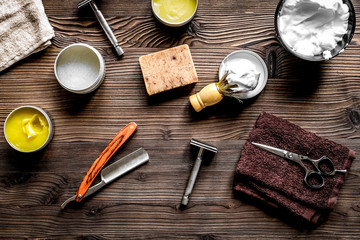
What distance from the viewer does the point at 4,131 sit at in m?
0.92

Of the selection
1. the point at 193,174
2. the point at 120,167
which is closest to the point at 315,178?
the point at 193,174

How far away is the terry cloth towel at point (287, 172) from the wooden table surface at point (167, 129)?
4cm

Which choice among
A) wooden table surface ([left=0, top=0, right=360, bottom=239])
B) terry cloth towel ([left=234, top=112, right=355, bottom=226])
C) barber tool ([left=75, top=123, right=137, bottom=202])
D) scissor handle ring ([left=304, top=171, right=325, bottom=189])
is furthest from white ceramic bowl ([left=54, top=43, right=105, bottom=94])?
scissor handle ring ([left=304, top=171, right=325, bottom=189])

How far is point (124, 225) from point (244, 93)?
559 millimetres

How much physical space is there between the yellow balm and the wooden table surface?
0.05m

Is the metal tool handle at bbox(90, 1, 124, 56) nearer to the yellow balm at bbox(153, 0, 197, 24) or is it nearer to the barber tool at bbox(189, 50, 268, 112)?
the yellow balm at bbox(153, 0, 197, 24)

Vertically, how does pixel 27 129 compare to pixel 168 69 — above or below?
below

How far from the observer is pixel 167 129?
0.98 m

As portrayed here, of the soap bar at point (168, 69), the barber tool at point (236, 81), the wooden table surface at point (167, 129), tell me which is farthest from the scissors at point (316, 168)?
the soap bar at point (168, 69)

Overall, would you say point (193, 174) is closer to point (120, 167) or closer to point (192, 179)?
point (192, 179)

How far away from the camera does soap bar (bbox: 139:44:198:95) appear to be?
0.94 meters

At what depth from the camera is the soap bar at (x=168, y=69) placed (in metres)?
0.94

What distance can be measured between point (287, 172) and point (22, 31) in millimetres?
928

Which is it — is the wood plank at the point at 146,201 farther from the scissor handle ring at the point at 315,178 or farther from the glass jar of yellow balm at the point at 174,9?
the glass jar of yellow balm at the point at 174,9
